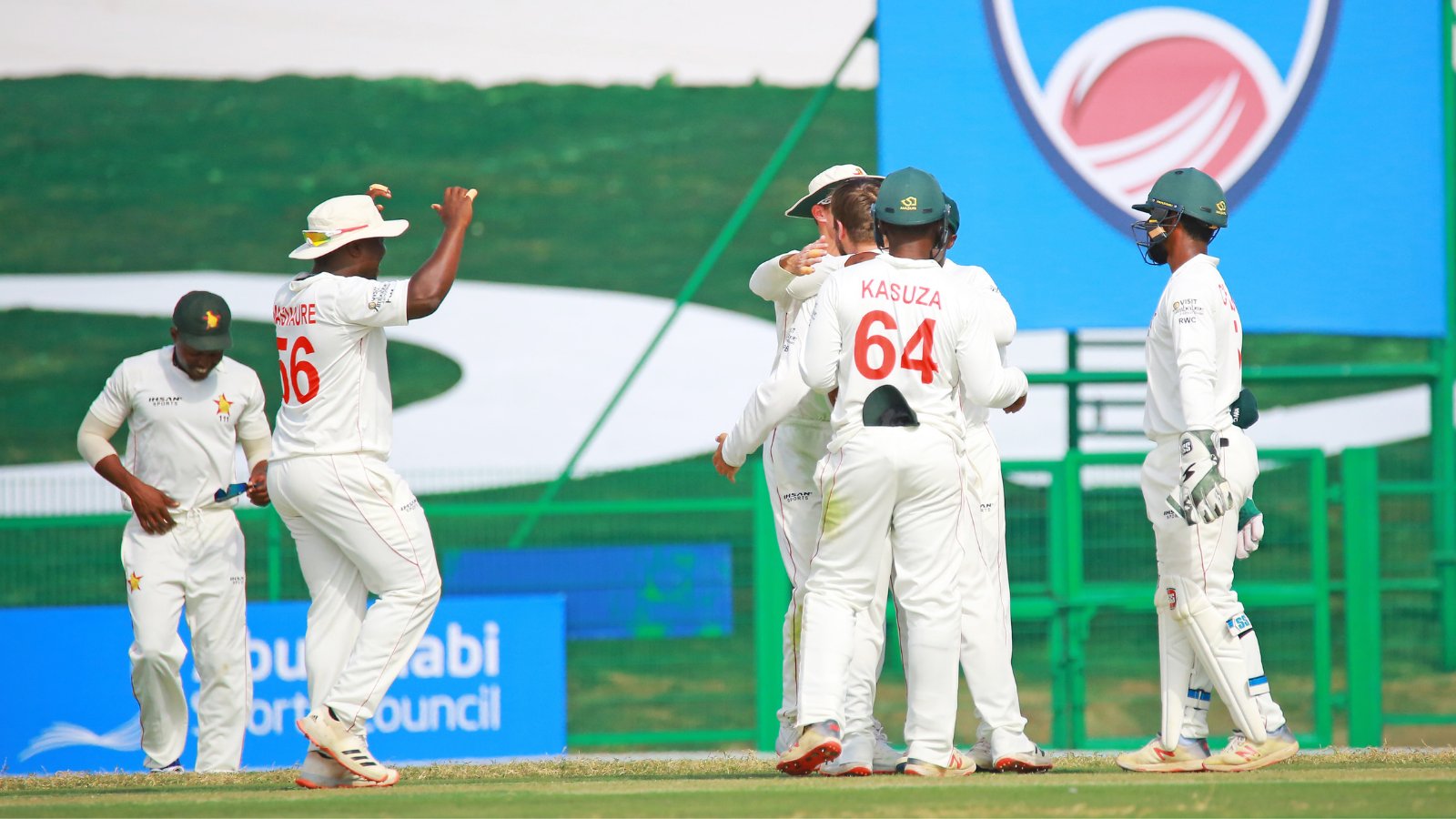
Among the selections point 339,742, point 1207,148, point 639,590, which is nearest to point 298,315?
point 339,742

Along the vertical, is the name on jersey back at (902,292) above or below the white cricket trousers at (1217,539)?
above

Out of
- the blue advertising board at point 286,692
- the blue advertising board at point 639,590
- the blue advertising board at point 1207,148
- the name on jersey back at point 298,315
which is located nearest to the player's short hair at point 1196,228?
the name on jersey back at point 298,315

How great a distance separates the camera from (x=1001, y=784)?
4602mm

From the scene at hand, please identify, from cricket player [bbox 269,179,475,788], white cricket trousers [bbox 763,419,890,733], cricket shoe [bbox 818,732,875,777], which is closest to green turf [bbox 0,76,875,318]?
white cricket trousers [bbox 763,419,890,733]

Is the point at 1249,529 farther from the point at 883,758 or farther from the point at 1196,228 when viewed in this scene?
the point at 883,758

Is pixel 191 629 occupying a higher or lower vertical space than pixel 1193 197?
lower

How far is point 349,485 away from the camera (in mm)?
5168

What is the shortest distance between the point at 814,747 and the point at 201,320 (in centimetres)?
323

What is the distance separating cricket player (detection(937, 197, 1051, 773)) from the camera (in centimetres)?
521

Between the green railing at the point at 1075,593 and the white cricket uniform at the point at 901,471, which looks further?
the green railing at the point at 1075,593

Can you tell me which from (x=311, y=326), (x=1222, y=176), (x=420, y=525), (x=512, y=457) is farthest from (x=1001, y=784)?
(x=512, y=457)

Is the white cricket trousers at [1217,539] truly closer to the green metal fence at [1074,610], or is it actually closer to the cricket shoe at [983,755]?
the cricket shoe at [983,755]

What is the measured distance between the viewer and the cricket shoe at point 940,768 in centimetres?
489

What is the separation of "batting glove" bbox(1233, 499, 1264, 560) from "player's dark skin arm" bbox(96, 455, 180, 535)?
4.11m
